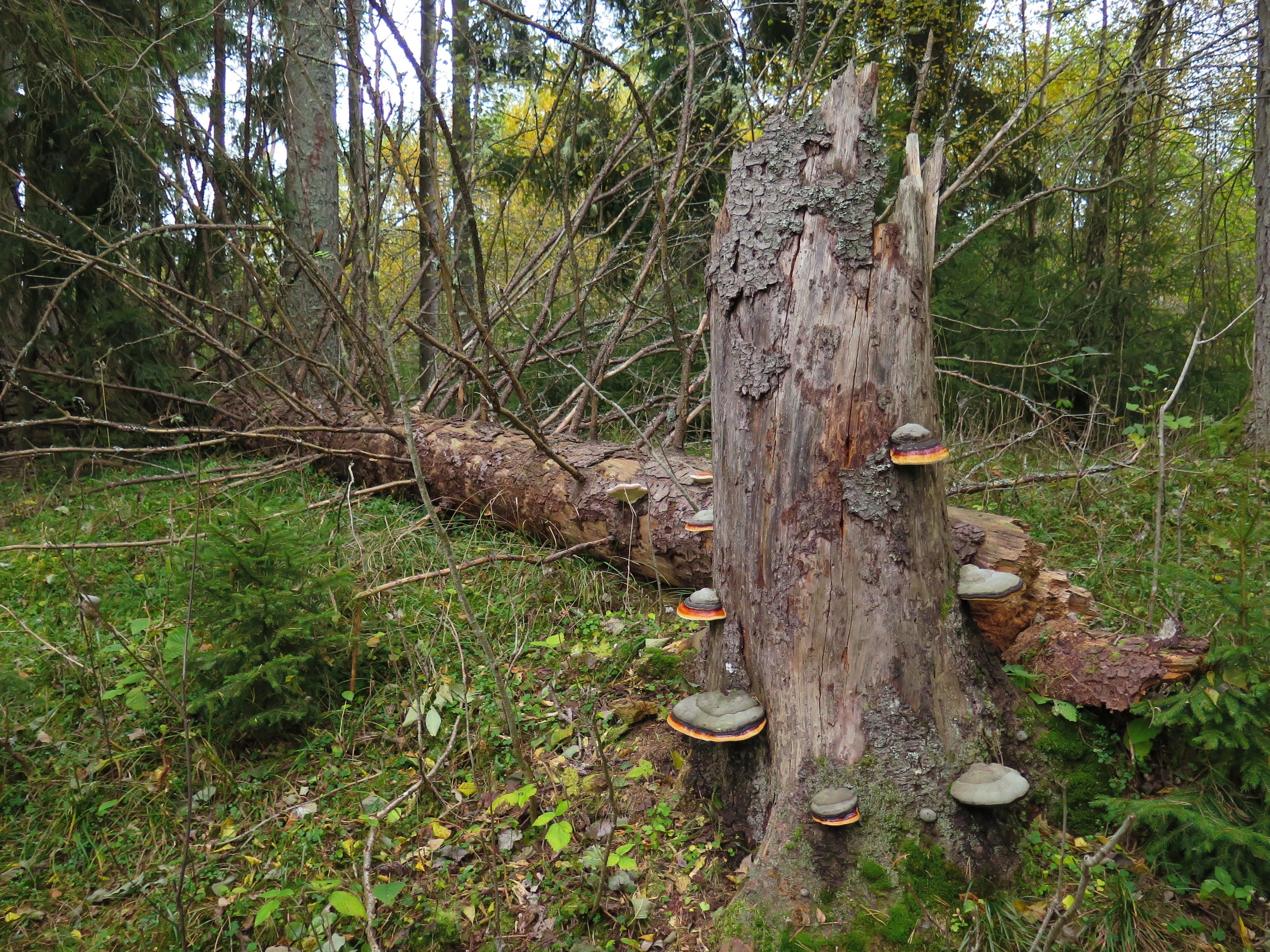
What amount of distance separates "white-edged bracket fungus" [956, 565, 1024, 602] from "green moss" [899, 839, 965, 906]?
0.93 m

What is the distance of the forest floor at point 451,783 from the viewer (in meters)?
2.42

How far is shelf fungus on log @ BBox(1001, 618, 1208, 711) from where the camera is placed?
2.62 meters

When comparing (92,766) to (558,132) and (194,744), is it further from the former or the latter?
(558,132)

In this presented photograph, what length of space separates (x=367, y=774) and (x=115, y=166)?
786 centimetres

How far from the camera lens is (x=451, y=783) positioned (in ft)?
10.6

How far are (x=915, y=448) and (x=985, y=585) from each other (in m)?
0.72

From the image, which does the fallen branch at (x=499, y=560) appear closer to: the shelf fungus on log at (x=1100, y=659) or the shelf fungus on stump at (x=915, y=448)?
the shelf fungus on stump at (x=915, y=448)

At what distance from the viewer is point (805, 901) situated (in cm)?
240

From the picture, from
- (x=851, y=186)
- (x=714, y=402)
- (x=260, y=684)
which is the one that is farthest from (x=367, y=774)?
(x=851, y=186)

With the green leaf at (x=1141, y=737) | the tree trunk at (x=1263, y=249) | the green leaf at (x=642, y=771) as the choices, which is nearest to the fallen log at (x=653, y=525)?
the green leaf at (x=1141, y=737)

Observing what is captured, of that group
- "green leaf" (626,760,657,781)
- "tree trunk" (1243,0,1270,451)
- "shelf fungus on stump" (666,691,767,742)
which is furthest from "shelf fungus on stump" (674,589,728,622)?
"tree trunk" (1243,0,1270,451)

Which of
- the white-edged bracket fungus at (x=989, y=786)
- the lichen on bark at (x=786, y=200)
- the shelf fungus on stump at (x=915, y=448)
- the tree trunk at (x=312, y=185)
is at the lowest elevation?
the white-edged bracket fungus at (x=989, y=786)

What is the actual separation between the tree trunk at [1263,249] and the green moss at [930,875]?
5.97 meters

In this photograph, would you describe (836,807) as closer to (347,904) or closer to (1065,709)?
(1065,709)
